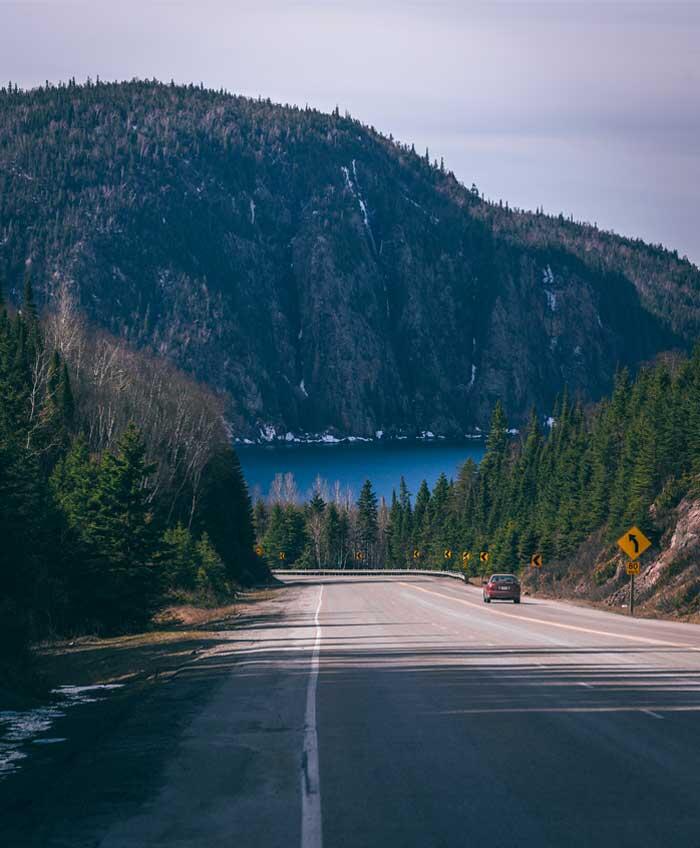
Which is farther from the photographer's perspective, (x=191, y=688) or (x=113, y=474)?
(x=113, y=474)

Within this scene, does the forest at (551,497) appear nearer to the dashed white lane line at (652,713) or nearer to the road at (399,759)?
the road at (399,759)

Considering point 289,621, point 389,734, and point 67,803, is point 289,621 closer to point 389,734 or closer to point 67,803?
point 389,734

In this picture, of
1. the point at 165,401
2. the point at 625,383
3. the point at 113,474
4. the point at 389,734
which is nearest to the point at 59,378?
the point at 165,401

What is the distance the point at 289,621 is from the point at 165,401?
167 ft

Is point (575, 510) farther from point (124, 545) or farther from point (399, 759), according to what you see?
point (399, 759)

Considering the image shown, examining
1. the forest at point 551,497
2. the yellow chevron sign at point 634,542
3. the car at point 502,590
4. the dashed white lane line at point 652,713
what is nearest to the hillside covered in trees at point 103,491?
the dashed white lane line at point 652,713

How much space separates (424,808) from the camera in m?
9.38

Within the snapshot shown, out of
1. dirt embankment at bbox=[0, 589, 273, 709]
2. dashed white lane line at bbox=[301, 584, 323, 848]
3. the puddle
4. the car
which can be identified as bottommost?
the car

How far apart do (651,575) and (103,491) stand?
2891 cm

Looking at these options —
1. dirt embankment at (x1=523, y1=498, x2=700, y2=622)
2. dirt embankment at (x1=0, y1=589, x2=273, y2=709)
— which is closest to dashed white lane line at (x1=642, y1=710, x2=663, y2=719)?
dirt embankment at (x1=0, y1=589, x2=273, y2=709)

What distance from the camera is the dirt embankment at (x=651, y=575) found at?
46.6 metres

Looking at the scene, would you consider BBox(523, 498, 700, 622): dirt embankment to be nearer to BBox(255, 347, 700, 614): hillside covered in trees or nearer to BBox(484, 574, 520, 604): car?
BBox(255, 347, 700, 614): hillside covered in trees

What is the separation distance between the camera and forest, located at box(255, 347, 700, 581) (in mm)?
69062

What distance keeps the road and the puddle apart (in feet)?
2.43
